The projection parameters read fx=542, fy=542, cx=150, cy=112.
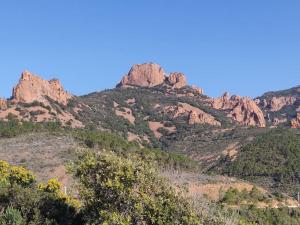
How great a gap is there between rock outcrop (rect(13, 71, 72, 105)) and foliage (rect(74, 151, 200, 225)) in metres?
118

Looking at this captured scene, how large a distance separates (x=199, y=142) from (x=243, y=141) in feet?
66.9

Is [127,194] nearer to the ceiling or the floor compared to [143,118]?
nearer to the floor

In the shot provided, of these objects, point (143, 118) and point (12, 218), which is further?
point (143, 118)

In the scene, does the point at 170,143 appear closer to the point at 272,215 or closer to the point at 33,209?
the point at 272,215

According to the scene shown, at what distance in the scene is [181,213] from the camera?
2178 cm

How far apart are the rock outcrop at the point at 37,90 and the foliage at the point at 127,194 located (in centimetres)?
11763

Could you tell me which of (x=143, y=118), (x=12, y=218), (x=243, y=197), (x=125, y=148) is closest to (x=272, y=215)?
(x=243, y=197)

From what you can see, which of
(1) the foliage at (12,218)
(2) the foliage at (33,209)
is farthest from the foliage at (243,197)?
(1) the foliage at (12,218)

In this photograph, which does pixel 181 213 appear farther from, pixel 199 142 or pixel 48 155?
pixel 199 142

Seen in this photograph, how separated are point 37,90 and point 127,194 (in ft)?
410

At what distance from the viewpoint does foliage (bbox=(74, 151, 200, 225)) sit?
21.7m

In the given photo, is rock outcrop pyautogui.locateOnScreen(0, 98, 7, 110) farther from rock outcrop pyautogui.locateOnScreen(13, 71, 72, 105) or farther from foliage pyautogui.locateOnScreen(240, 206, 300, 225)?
foliage pyautogui.locateOnScreen(240, 206, 300, 225)

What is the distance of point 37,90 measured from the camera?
470 ft

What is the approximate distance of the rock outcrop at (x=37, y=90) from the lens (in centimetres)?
13950
